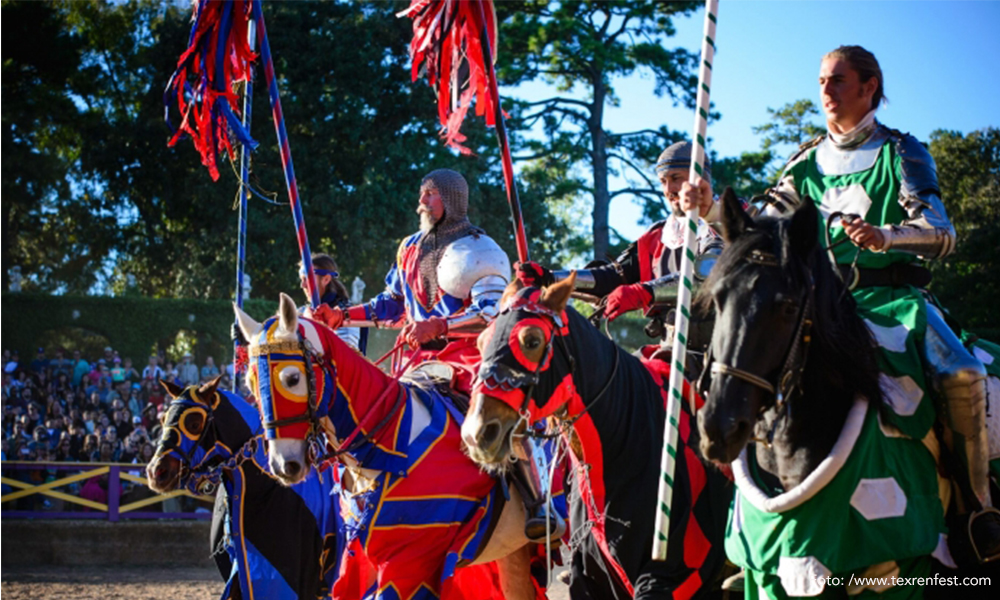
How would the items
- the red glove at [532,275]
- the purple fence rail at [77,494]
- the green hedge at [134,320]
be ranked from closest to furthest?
the red glove at [532,275], the purple fence rail at [77,494], the green hedge at [134,320]

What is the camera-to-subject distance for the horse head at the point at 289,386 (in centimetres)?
509

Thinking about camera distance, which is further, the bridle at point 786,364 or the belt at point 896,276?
the belt at point 896,276

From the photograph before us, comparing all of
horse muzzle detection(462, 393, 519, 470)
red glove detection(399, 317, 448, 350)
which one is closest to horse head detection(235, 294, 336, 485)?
red glove detection(399, 317, 448, 350)

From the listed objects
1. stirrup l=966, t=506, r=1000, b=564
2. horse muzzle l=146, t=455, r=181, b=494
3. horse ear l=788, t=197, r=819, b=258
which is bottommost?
horse muzzle l=146, t=455, r=181, b=494

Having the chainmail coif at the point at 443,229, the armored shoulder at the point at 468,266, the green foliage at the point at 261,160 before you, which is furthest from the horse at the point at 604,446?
the green foliage at the point at 261,160

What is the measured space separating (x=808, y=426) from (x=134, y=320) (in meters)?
22.2

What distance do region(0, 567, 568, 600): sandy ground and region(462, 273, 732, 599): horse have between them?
6.31m

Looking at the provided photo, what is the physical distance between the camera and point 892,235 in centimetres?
349

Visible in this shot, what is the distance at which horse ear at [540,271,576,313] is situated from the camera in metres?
4.39

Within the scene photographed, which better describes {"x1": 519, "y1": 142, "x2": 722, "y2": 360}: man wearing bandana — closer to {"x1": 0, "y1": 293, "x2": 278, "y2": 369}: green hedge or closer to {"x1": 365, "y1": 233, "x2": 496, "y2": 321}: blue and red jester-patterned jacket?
{"x1": 365, "y1": 233, "x2": 496, "y2": 321}: blue and red jester-patterned jacket

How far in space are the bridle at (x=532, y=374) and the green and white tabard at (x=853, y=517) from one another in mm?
1029

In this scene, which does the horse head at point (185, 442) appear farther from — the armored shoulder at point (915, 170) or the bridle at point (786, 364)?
the armored shoulder at point (915, 170)

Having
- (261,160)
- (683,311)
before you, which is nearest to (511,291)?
(683,311)

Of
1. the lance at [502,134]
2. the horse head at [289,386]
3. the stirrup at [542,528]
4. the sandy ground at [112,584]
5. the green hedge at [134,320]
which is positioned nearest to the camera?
the horse head at [289,386]
